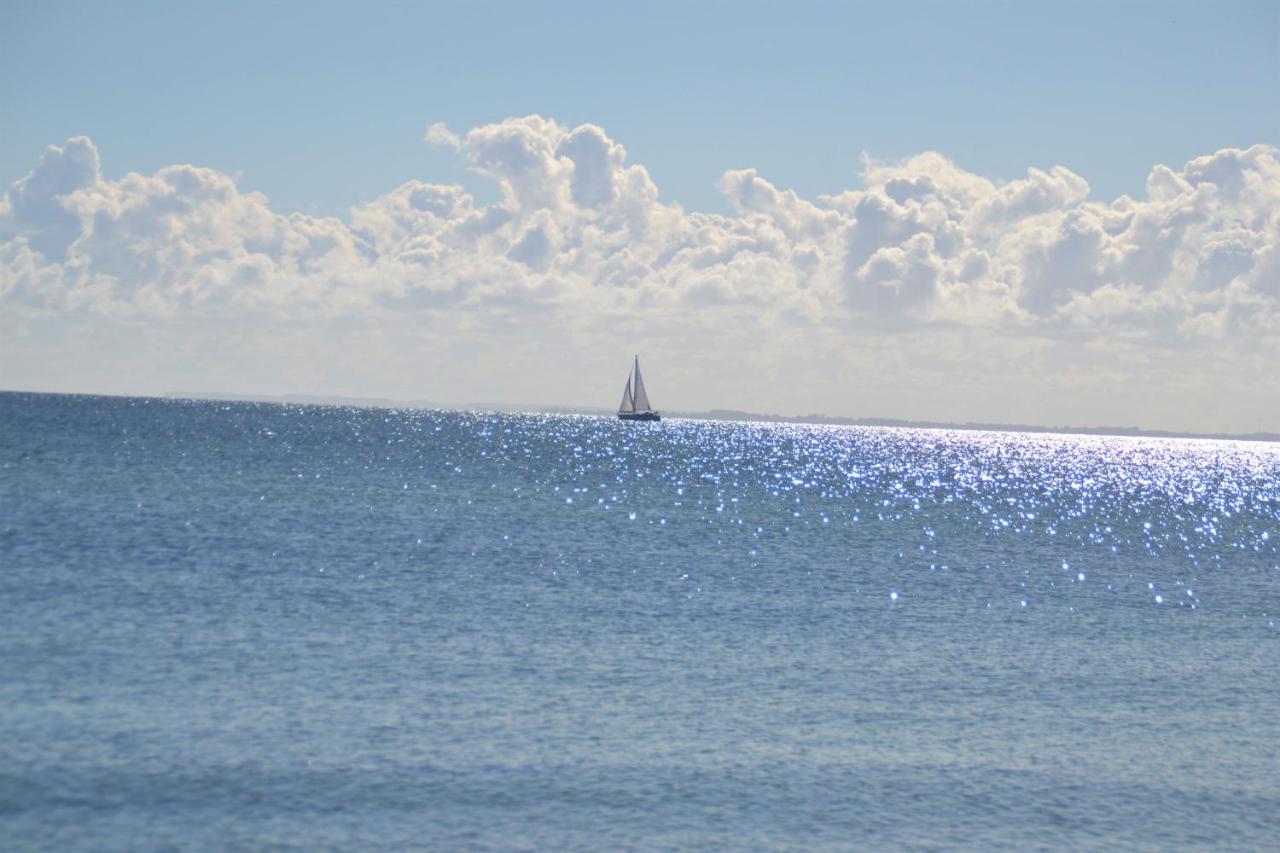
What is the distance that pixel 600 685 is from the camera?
Answer: 33.3m

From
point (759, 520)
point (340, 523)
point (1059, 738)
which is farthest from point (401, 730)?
point (759, 520)

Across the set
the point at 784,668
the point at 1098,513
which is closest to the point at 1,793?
the point at 784,668

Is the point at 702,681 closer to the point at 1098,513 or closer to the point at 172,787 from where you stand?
the point at 172,787

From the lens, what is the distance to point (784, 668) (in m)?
36.5

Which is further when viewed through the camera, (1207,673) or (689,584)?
(689,584)

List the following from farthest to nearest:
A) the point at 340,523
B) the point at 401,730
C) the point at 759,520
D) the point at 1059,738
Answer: the point at 759,520 < the point at 340,523 < the point at 1059,738 < the point at 401,730

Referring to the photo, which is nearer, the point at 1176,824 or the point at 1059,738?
the point at 1176,824

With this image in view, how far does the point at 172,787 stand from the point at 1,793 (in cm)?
307

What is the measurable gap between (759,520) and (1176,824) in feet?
178

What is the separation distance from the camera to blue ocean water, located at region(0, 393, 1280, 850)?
80.7 feet

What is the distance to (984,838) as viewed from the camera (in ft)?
80.4

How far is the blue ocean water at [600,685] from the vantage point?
24.6 metres

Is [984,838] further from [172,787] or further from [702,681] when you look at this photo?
[172,787]

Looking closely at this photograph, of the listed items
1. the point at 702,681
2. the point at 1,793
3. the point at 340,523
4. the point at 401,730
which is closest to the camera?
the point at 1,793
